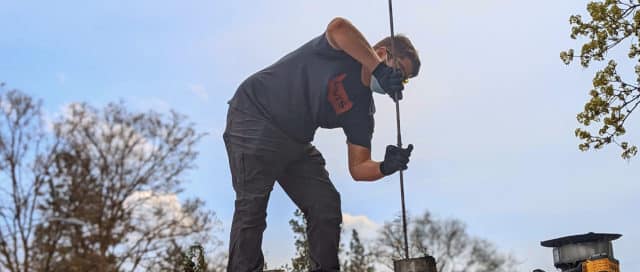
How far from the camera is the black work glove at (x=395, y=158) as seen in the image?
630 cm

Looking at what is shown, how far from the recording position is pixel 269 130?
21.4 ft

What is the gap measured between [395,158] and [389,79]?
A: 0.56 metres

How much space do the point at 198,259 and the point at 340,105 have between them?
10.3ft

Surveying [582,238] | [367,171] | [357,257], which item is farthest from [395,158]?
[357,257]

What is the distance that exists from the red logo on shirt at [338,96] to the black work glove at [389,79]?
286mm

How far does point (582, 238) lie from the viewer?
6.87 m

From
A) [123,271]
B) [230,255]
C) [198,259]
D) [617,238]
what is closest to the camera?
[230,255]

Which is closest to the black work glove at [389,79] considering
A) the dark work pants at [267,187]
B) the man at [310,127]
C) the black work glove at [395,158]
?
the man at [310,127]

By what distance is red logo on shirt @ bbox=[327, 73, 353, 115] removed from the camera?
6.54 metres

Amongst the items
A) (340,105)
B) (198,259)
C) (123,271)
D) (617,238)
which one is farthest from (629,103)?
(123,271)

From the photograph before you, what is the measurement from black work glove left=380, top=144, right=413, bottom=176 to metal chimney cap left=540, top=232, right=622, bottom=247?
1554 mm

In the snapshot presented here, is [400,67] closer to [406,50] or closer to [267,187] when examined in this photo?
[406,50]

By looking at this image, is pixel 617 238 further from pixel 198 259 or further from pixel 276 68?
pixel 198 259

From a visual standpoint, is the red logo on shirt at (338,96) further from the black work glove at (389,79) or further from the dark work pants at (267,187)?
the dark work pants at (267,187)
